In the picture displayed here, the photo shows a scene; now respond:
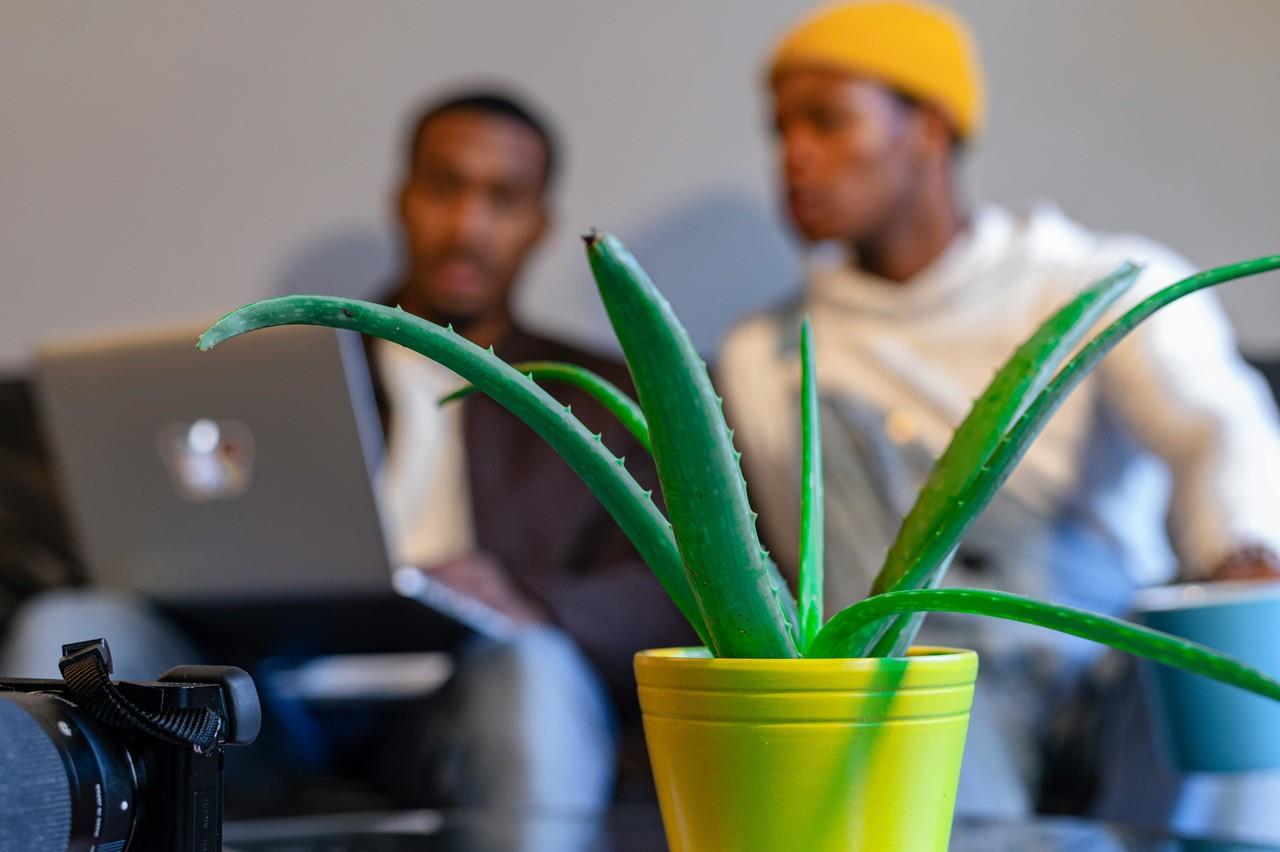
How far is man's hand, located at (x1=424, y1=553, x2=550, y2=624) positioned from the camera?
3.89 ft

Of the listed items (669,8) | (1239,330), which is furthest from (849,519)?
(669,8)

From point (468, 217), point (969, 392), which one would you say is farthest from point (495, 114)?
point (969, 392)

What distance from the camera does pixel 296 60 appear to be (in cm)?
186

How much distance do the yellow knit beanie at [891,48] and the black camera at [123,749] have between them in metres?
1.18

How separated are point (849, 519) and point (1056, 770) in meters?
0.30

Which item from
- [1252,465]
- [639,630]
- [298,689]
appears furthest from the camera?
[298,689]

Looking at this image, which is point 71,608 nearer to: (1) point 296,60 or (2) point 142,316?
(2) point 142,316

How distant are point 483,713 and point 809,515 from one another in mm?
691

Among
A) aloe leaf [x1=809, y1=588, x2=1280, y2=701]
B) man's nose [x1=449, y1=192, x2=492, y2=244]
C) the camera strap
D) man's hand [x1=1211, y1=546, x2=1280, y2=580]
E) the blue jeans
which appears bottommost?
the blue jeans

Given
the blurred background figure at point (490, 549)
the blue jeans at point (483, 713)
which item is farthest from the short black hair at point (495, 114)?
the blue jeans at point (483, 713)

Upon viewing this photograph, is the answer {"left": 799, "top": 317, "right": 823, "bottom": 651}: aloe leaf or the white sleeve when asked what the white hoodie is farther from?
{"left": 799, "top": 317, "right": 823, "bottom": 651}: aloe leaf

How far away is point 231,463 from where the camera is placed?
3.44 feet

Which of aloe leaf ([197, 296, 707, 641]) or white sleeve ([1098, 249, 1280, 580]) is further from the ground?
aloe leaf ([197, 296, 707, 641])

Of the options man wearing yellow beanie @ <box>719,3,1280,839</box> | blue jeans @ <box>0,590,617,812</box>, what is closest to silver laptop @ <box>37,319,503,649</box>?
blue jeans @ <box>0,590,617,812</box>
